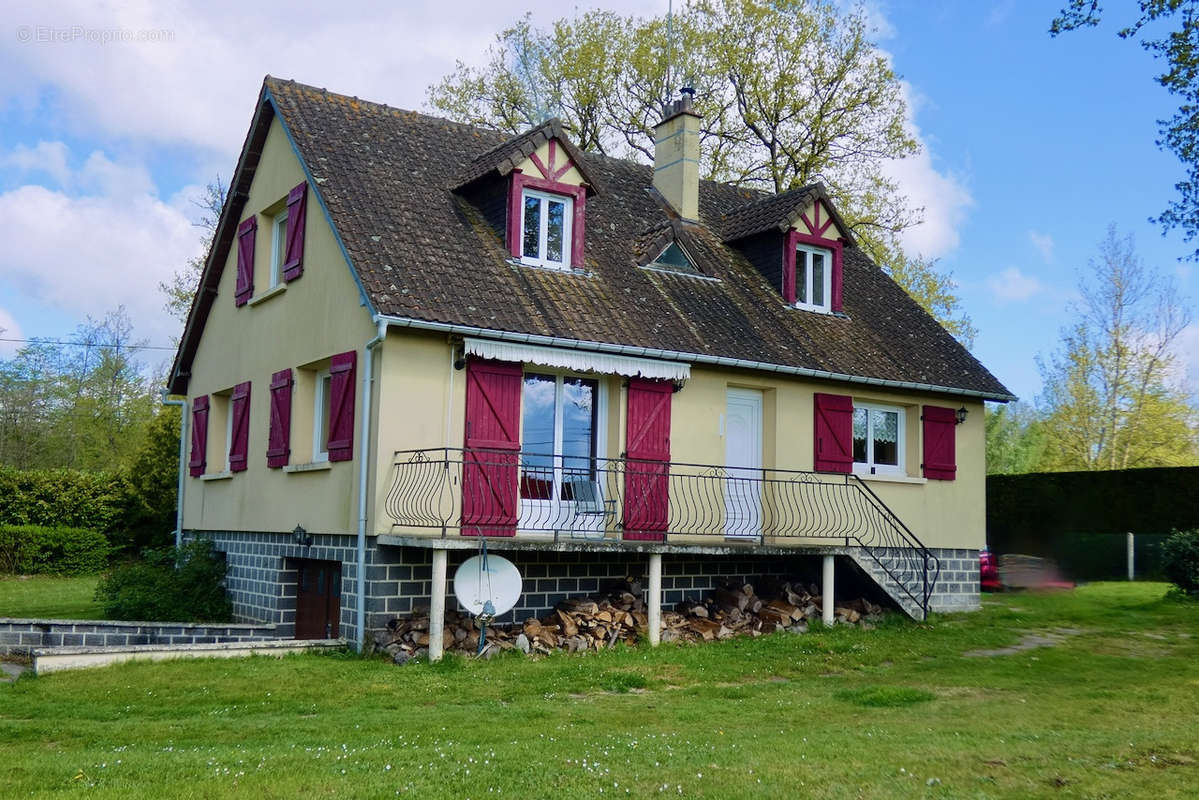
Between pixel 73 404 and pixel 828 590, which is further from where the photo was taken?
pixel 73 404

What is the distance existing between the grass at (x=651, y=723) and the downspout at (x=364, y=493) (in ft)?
1.77

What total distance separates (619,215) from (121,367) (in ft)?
97.5

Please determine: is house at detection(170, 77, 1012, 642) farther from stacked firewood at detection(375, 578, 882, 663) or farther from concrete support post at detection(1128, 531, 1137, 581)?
concrete support post at detection(1128, 531, 1137, 581)

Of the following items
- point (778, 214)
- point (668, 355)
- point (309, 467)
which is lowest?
point (309, 467)

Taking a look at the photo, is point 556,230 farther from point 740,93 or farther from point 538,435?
point 740,93

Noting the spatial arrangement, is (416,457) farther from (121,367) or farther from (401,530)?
(121,367)

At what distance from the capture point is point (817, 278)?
726 inches

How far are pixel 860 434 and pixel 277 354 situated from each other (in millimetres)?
8699

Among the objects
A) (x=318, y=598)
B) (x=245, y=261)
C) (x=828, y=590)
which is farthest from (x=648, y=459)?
(x=245, y=261)

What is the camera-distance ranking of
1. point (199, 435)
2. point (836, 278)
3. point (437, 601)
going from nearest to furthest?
point (437, 601)
point (836, 278)
point (199, 435)

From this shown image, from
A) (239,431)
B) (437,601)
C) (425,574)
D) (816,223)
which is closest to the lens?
(437,601)

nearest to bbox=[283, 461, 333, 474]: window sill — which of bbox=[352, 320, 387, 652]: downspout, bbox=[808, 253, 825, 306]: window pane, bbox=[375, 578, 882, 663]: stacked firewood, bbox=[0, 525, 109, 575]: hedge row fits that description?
bbox=[352, 320, 387, 652]: downspout

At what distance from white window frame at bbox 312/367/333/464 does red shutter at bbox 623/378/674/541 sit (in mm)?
4019

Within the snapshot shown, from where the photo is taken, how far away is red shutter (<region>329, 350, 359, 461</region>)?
1337cm
